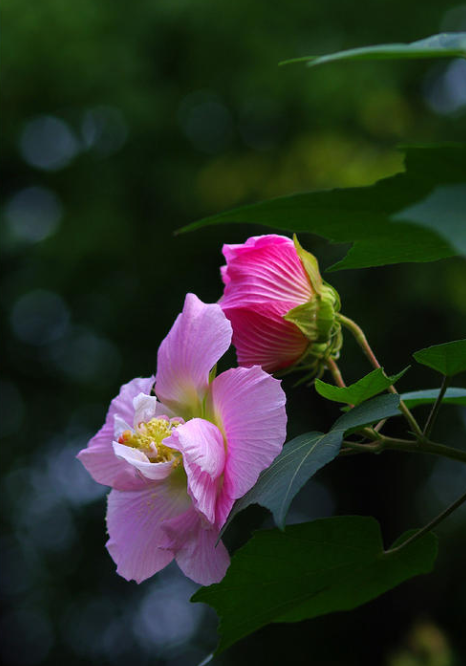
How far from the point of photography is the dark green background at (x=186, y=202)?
17.4 ft

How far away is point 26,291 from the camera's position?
6.01 meters

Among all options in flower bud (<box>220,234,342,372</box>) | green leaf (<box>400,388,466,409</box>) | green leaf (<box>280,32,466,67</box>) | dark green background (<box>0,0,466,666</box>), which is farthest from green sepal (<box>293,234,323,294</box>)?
dark green background (<box>0,0,466,666</box>)

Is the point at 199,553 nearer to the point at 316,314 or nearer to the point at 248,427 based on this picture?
the point at 248,427

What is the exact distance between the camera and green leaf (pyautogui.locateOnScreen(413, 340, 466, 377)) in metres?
0.54

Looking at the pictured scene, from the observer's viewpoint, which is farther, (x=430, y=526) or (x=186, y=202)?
(x=186, y=202)

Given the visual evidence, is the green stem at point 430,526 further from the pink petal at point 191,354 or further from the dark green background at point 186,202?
the dark green background at point 186,202

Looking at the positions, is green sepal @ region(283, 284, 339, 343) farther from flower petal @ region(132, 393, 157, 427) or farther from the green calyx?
flower petal @ region(132, 393, 157, 427)

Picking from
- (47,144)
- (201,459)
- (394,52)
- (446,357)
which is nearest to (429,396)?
(446,357)

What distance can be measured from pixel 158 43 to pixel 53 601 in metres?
4.47

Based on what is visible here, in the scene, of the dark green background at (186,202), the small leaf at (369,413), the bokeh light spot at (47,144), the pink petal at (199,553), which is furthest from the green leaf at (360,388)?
the bokeh light spot at (47,144)

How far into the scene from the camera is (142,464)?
0.55m

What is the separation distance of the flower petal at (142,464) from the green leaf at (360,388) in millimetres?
118

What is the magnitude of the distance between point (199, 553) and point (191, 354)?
0.45ft

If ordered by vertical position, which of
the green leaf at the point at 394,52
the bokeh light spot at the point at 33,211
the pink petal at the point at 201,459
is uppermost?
the green leaf at the point at 394,52
